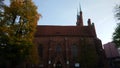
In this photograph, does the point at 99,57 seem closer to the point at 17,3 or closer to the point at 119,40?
the point at 119,40

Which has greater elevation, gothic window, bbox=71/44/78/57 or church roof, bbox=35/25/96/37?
church roof, bbox=35/25/96/37

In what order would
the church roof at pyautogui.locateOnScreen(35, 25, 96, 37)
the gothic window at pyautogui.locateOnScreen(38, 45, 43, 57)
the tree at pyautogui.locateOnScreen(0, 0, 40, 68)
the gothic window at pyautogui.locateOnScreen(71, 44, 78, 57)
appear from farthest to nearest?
1. the church roof at pyautogui.locateOnScreen(35, 25, 96, 37)
2. the gothic window at pyautogui.locateOnScreen(71, 44, 78, 57)
3. the gothic window at pyautogui.locateOnScreen(38, 45, 43, 57)
4. the tree at pyautogui.locateOnScreen(0, 0, 40, 68)

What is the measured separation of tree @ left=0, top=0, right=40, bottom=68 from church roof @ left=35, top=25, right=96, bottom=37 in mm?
13136

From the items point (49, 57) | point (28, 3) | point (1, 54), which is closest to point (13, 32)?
point (1, 54)

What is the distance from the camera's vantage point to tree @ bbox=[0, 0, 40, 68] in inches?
950

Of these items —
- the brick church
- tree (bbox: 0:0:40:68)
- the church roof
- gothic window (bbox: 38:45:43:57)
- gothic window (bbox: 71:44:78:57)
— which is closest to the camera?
tree (bbox: 0:0:40:68)

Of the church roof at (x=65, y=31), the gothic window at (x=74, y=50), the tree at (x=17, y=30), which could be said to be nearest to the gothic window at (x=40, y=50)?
the church roof at (x=65, y=31)

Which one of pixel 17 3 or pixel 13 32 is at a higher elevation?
pixel 17 3

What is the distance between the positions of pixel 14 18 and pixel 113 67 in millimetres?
32235

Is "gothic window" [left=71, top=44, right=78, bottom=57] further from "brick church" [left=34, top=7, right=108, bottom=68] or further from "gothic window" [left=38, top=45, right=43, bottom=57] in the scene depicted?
"gothic window" [left=38, top=45, right=43, bottom=57]

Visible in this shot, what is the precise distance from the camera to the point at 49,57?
120 feet

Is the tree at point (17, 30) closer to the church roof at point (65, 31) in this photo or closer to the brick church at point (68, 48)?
the brick church at point (68, 48)

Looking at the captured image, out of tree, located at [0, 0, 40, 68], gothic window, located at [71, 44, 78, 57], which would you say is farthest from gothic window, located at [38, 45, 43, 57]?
tree, located at [0, 0, 40, 68]

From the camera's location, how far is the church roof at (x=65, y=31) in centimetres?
3999
